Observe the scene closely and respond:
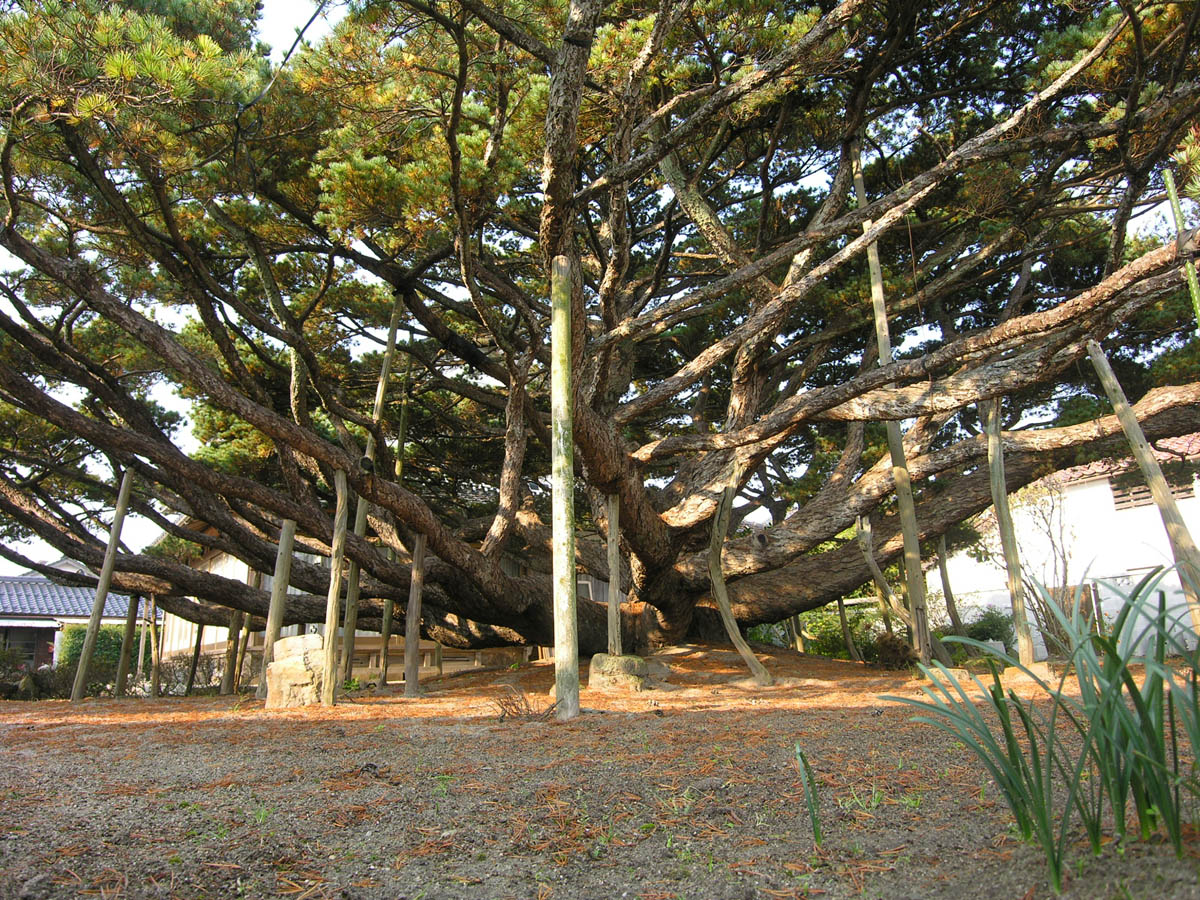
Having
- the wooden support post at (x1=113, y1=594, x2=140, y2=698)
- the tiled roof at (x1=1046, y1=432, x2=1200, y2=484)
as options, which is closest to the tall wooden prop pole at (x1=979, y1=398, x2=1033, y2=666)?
the tiled roof at (x1=1046, y1=432, x2=1200, y2=484)

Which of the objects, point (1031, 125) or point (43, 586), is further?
point (43, 586)

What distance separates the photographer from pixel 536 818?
249 cm

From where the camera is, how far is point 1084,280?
941 centimetres

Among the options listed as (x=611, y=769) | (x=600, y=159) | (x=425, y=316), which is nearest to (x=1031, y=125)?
(x=600, y=159)

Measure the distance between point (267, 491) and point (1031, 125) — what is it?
7.64 meters

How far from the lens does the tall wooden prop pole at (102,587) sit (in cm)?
773

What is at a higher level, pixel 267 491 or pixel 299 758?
pixel 267 491

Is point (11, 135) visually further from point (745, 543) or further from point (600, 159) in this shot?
point (745, 543)

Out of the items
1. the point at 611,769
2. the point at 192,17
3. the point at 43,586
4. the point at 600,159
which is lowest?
the point at 611,769

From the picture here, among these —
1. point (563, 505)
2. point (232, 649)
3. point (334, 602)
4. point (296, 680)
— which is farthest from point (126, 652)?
point (563, 505)

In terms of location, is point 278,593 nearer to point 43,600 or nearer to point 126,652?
point 126,652

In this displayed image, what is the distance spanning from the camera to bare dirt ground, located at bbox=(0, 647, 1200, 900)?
1.89m

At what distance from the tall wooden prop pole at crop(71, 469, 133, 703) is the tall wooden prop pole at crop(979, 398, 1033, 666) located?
856cm

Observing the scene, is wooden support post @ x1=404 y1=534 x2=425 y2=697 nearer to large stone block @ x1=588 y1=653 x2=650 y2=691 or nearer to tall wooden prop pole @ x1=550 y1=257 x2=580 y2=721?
large stone block @ x1=588 y1=653 x2=650 y2=691
